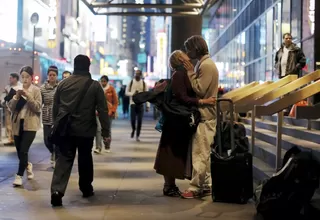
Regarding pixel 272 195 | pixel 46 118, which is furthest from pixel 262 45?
pixel 272 195

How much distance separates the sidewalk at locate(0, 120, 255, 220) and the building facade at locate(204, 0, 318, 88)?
297 inches

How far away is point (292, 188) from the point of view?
5.16m

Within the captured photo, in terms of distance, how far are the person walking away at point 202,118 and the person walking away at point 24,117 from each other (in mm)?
2354

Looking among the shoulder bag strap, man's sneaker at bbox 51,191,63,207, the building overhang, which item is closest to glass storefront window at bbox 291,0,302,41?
the building overhang

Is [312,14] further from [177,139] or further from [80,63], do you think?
[80,63]

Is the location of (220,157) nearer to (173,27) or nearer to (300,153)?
(300,153)

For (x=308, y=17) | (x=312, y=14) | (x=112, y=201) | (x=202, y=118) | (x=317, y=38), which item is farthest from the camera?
(x=308, y=17)

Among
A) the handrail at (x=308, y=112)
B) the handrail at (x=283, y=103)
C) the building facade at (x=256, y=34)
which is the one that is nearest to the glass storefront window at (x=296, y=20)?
the building facade at (x=256, y=34)

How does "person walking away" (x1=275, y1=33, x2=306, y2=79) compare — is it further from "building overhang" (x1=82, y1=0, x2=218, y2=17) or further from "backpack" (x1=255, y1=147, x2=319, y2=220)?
"backpack" (x1=255, y1=147, x2=319, y2=220)

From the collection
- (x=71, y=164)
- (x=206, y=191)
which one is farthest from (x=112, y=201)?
(x=206, y=191)

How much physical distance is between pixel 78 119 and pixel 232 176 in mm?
1993

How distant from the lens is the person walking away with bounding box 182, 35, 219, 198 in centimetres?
656

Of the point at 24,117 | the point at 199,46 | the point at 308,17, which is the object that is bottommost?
the point at 24,117

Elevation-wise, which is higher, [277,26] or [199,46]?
[277,26]
